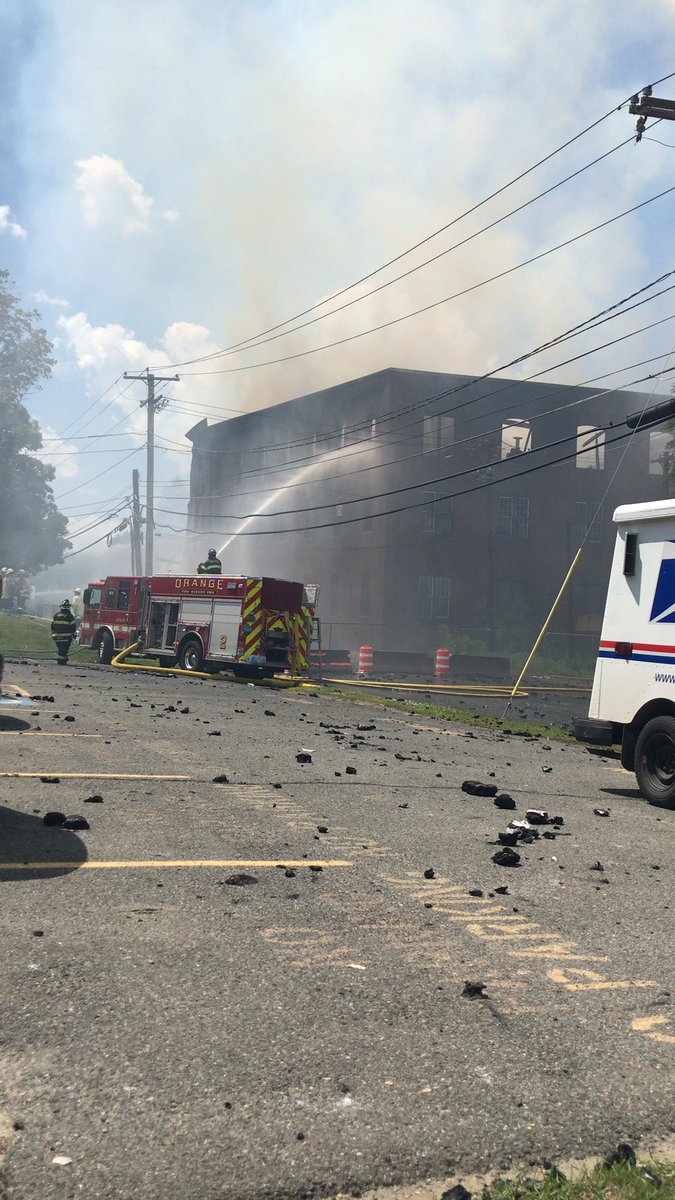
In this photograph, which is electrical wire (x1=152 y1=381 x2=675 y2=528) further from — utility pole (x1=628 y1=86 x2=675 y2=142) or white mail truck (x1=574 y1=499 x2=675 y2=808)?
white mail truck (x1=574 y1=499 x2=675 y2=808)

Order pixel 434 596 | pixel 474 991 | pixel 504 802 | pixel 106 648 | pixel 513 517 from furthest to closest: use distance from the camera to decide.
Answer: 1. pixel 513 517
2. pixel 434 596
3. pixel 106 648
4. pixel 504 802
5. pixel 474 991

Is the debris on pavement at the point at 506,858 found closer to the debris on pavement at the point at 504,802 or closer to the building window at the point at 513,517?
the debris on pavement at the point at 504,802

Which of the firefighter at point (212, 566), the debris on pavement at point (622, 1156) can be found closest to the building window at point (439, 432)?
the firefighter at point (212, 566)

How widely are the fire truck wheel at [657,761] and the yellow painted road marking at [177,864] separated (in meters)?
4.15

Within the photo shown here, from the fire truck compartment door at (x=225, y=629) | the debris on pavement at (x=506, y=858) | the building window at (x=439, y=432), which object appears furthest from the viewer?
the building window at (x=439, y=432)

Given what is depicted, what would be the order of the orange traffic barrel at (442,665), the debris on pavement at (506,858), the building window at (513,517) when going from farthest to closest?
the building window at (513,517) → the orange traffic barrel at (442,665) → the debris on pavement at (506,858)

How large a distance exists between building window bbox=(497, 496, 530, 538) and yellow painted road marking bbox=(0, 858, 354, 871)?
145ft

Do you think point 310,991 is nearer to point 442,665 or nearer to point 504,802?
point 504,802

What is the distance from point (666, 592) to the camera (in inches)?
351

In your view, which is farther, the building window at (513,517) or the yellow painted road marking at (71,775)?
the building window at (513,517)

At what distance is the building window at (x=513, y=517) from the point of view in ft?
161

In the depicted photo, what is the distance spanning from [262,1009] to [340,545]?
1824 inches

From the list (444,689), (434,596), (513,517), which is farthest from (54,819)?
(513,517)

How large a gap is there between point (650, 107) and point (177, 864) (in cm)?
1581
